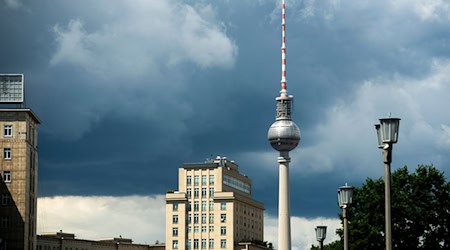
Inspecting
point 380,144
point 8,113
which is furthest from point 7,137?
point 380,144

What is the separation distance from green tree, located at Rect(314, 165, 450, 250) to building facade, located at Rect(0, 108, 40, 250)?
46.4 metres

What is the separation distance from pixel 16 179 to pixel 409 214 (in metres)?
56.5

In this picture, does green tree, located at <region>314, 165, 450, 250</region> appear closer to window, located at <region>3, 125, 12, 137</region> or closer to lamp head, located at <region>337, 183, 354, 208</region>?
window, located at <region>3, 125, 12, 137</region>

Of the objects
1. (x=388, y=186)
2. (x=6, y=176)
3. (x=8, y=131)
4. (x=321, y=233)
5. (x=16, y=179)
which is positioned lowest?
(x=388, y=186)

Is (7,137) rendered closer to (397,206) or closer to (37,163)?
(37,163)

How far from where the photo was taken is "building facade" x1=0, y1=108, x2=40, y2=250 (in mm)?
144500

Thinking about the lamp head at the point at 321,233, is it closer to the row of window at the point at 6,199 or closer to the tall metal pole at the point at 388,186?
the tall metal pole at the point at 388,186

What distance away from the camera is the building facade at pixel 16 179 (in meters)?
144

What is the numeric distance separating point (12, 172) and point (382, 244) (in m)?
54.9

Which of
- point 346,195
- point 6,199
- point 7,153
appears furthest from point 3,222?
point 346,195

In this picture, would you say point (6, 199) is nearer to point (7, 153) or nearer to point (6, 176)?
point (6, 176)

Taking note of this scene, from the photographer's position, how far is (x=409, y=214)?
121 m

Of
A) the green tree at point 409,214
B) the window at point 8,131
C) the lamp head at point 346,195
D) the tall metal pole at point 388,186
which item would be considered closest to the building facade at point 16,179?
the window at point 8,131

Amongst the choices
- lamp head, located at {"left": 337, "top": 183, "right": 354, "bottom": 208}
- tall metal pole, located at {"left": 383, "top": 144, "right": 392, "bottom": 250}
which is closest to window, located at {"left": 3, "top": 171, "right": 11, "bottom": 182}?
lamp head, located at {"left": 337, "top": 183, "right": 354, "bottom": 208}
